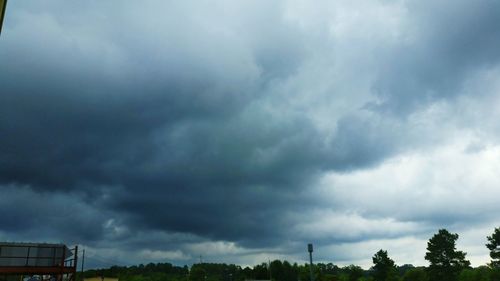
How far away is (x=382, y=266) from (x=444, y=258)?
18536 millimetres

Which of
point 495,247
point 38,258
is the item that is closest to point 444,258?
point 495,247

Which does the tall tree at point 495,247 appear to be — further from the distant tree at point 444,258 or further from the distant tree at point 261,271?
the distant tree at point 261,271

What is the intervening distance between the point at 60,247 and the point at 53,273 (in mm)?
3141

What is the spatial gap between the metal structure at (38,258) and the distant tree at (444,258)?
7944 centimetres

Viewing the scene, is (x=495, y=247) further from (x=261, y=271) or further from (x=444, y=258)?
(x=261, y=271)

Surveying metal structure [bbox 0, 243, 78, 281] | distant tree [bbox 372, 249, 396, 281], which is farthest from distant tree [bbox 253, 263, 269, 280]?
metal structure [bbox 0, 243, 78, 281]

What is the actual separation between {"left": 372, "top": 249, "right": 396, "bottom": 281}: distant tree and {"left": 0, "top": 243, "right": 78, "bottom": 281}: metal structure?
85451 millimetres

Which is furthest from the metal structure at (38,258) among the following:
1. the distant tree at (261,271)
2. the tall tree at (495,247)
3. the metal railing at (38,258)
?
the distant tree at (261,271)

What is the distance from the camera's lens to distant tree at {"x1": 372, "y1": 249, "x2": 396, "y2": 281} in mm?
105500

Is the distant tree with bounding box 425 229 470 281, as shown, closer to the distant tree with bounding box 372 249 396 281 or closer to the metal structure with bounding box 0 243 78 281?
the distant tree with bounding box 372 249 396 281

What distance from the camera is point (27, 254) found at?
4006cm

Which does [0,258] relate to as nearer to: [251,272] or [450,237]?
[450,237]

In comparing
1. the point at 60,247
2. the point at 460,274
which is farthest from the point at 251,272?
the point at 60,247

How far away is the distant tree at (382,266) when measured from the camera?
10550 cm
